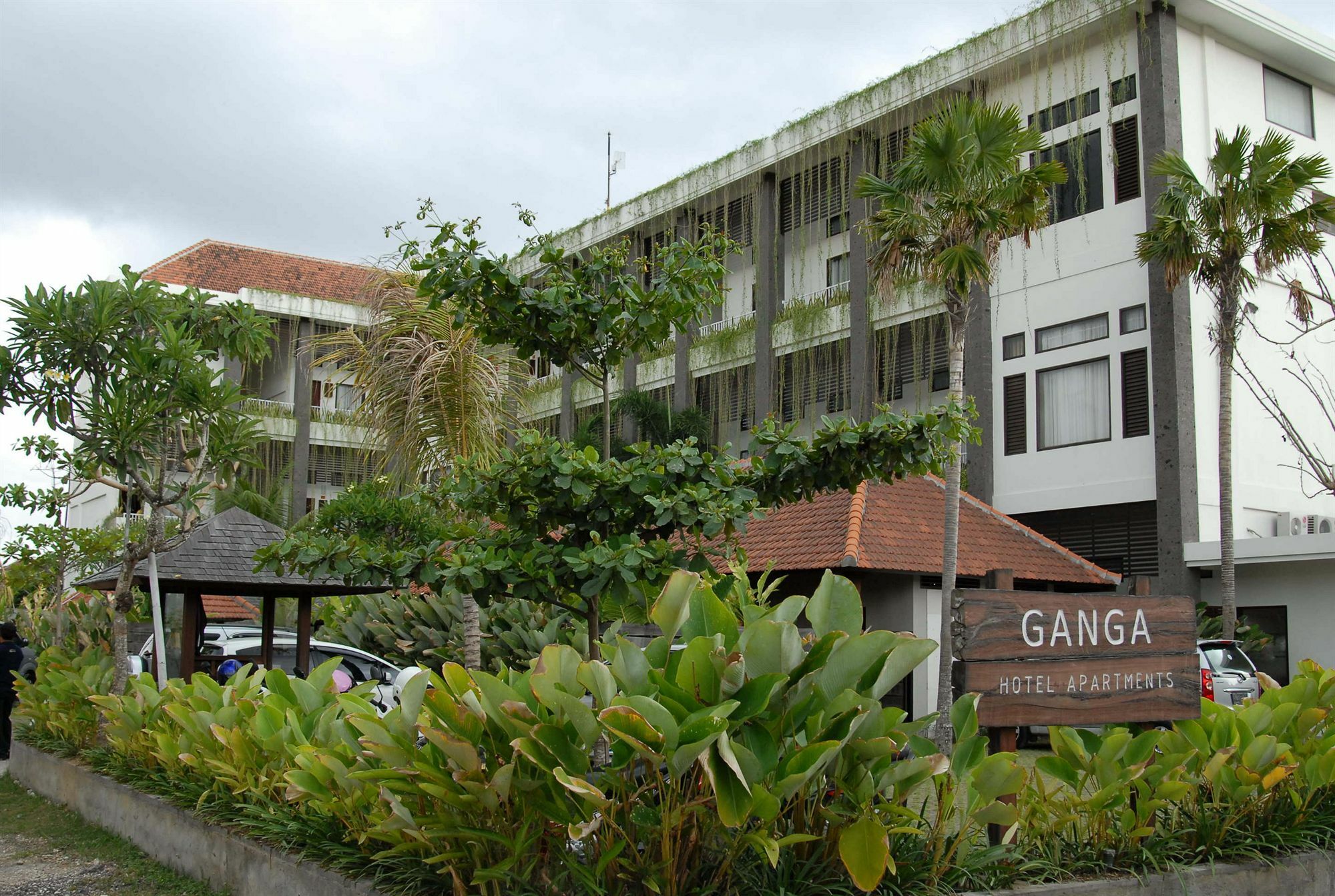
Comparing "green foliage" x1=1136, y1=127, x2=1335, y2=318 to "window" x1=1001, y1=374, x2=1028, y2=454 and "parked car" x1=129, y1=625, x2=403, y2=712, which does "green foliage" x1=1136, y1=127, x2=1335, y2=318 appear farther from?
"parked car" x1=129, y1=625, x2=403, y2=712

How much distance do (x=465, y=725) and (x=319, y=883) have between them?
155cm

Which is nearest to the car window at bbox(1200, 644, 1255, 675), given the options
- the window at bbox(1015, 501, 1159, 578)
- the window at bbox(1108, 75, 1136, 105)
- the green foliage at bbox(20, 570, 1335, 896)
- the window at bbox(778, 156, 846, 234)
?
the window at bbox(1015, 501, 1159, 578)

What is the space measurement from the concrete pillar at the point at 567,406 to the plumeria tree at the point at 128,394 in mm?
22121

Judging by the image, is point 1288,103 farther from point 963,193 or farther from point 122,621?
point 122,621

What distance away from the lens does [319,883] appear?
594 centimetres

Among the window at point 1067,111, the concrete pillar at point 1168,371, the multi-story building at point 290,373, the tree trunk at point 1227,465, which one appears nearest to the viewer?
the tree trunk at point 1227,465

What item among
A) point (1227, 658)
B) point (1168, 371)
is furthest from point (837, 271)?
point (1227, 658)

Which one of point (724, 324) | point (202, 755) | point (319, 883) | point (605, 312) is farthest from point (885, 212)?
point (724, 324)

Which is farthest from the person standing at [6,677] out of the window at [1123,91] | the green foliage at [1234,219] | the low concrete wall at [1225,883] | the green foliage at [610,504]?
the window at [1123,91]

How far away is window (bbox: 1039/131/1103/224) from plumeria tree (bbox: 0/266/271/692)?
16.8 metres

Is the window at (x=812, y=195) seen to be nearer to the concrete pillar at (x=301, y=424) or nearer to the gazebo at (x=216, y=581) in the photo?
the gazebo at (x=216, y=581)

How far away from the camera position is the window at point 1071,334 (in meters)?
22.6

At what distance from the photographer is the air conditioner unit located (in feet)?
72.1

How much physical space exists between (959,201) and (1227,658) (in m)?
7.95
